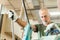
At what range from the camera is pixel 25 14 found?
1.49 metres

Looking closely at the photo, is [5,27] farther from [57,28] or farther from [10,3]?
[57,28]

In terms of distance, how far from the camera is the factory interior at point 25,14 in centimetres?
146

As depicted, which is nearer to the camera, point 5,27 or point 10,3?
point 10,3

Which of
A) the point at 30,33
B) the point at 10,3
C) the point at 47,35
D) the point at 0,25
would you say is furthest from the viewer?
the point at 0,25

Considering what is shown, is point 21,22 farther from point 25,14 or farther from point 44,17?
point 44,17

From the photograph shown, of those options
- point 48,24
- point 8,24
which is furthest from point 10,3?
point 48,24

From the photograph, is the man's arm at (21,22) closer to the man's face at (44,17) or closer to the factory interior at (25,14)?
the factory interior at (25,14)

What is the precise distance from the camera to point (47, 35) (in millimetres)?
1350

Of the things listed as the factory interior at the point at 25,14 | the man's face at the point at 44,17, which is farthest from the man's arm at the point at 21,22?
the man's face at the point at 44,17

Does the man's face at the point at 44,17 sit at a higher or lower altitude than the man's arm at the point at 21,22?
higher

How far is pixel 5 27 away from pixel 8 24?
0.12m

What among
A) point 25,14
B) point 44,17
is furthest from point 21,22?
point 44,17

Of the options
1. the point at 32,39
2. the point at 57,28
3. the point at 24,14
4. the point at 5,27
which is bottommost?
the point at 5,27

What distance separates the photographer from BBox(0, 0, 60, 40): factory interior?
57.3 inches
